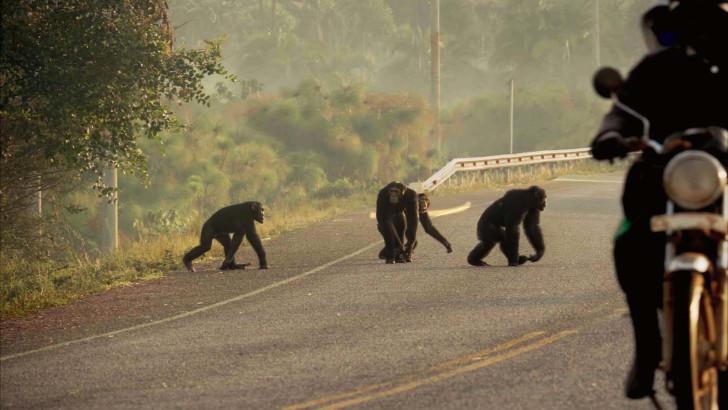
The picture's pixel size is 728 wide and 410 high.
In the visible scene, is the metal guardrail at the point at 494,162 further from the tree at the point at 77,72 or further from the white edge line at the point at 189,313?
the white edge line at the point at 189,313

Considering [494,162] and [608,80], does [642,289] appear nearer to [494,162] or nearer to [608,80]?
[608,80]

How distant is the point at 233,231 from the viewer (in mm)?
18203

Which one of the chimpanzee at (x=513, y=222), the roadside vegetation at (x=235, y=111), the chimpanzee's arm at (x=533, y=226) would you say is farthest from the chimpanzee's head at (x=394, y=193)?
the roadside vegetation at (x=235, y=111)

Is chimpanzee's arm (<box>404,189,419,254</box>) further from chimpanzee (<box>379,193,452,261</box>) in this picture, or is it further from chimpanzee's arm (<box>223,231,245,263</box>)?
chimpanzee's arm (<box>223,231,245,263</box>)

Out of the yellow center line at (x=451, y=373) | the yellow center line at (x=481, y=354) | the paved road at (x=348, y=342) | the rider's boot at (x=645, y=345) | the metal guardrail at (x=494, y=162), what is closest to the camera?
the rider's boot at (x=645, y=345)

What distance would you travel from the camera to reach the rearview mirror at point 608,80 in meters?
5.40

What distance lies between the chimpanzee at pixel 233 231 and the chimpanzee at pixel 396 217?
1631mm

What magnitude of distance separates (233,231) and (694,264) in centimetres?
1349

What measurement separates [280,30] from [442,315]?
256 ft

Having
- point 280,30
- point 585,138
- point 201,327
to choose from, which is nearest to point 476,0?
point 280,30

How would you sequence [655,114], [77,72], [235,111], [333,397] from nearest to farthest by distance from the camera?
[655,114] < [333,397] < [77,72] < [235,111]

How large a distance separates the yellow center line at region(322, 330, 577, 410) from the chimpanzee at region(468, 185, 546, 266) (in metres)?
5.63

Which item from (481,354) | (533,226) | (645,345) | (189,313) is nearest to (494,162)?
(533,226)

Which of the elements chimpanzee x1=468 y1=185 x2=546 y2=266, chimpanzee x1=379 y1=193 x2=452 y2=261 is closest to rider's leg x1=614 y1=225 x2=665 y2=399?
chimpanzee x1=468 y1=185 x2=546 y2=266
